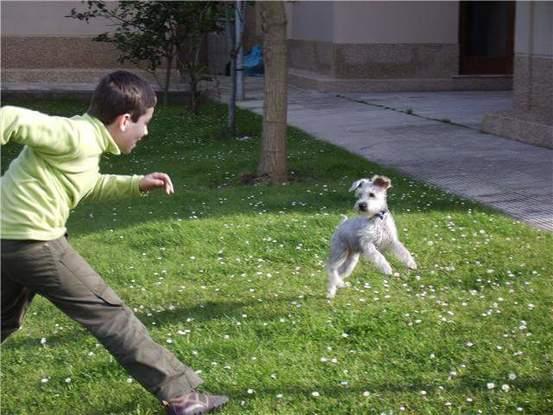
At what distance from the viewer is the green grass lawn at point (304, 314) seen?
4.52 meters

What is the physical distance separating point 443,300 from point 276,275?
1.25m

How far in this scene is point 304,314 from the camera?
556 centimetres

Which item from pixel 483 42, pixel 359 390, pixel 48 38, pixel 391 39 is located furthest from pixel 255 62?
pixel 359 390

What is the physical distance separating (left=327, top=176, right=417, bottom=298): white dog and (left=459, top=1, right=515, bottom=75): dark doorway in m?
15.5

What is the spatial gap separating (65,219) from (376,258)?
202 cm

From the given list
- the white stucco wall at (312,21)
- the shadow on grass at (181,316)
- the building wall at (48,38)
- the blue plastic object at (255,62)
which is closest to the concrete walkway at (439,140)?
the white stucco wall at (312,21)

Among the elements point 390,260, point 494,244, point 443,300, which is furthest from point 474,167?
point 443,300

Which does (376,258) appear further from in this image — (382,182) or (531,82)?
(531,82)

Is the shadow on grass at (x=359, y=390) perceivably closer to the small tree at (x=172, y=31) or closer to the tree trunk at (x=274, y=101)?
the tree trunk at (x=274, y=101)

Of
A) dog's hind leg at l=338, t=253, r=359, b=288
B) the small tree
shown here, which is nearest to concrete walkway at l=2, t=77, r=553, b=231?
the small tree

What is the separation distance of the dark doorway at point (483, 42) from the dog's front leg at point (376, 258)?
51.4 feet

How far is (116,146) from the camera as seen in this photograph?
13.4 ft

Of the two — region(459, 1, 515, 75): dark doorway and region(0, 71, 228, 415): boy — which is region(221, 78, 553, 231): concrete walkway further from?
region(0, 71, 228, 415): boy

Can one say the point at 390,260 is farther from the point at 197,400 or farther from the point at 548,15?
the point at 548,15
